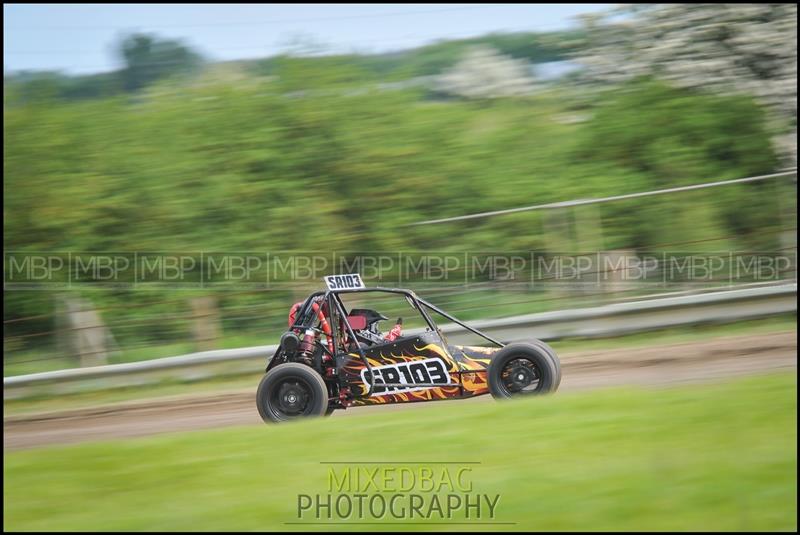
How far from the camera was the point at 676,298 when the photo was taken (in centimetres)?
885

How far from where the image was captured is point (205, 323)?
991 centimetres

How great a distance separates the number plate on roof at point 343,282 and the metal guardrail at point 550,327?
190cm

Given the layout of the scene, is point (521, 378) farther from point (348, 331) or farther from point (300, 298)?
point (300, 298)

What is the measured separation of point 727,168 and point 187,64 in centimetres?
817

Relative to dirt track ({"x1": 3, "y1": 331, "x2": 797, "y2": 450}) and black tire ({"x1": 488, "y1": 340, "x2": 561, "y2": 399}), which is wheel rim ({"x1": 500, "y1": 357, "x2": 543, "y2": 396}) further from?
dirt track ({"x1": 3, "y1": 331, "x2": 797, "y2": 450})

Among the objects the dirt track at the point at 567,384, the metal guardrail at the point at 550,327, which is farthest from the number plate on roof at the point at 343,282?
the metal guardrail at the point at 550,327

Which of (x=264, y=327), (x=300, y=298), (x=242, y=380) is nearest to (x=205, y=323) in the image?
(x=264, y=327)

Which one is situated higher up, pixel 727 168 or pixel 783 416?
pixel 727 168

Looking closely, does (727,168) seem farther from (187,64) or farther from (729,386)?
(187,64)

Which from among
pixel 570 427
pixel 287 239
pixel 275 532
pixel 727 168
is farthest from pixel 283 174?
pixel 275 532

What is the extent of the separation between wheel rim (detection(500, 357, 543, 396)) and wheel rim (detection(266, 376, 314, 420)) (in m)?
1.60

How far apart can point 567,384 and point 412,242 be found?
3.75m

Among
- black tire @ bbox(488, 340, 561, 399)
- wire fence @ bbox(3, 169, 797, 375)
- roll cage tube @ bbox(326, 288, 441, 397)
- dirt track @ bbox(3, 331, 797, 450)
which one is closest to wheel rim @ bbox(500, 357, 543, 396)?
black tire @ bbox(488, 340, 561, 399)

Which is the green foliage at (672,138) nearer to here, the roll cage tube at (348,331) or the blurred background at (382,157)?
the blurred background at (382,157)
